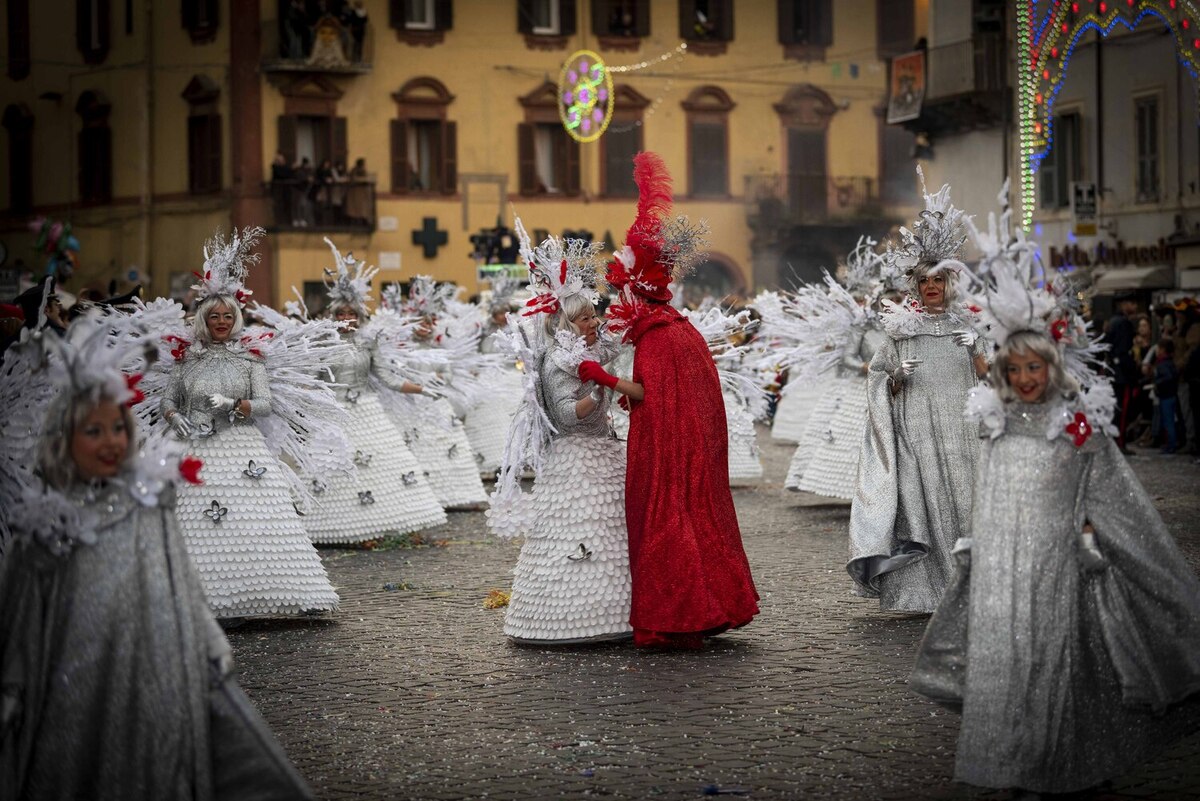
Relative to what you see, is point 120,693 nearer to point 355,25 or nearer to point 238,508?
point 238,508

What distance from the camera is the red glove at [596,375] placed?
927 cm

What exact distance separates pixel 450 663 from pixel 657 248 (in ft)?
7.65

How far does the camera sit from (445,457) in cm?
1631

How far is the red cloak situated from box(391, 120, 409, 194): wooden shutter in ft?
107

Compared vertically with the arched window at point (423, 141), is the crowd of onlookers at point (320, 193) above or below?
below

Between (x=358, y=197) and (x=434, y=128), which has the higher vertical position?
(x=434, y=128)

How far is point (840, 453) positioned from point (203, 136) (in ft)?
91.4

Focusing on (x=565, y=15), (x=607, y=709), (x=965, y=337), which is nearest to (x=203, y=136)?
(x=565, y=15)

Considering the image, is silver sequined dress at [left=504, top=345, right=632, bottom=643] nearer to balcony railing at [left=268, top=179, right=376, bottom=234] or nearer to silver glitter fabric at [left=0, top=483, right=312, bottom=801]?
silver glitter fabric at [left=0, top=483, right=312, bottom=801]

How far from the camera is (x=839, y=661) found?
29.1ft

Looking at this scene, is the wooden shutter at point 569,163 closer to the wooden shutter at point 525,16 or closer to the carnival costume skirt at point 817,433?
the wooden shutter at point 525,16

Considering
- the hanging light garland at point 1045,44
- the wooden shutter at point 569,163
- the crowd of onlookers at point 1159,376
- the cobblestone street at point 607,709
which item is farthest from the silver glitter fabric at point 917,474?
the wooden shutter at point 569,163

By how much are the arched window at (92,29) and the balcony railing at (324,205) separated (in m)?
5.19

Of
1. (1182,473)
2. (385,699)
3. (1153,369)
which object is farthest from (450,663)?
(1153,369)
